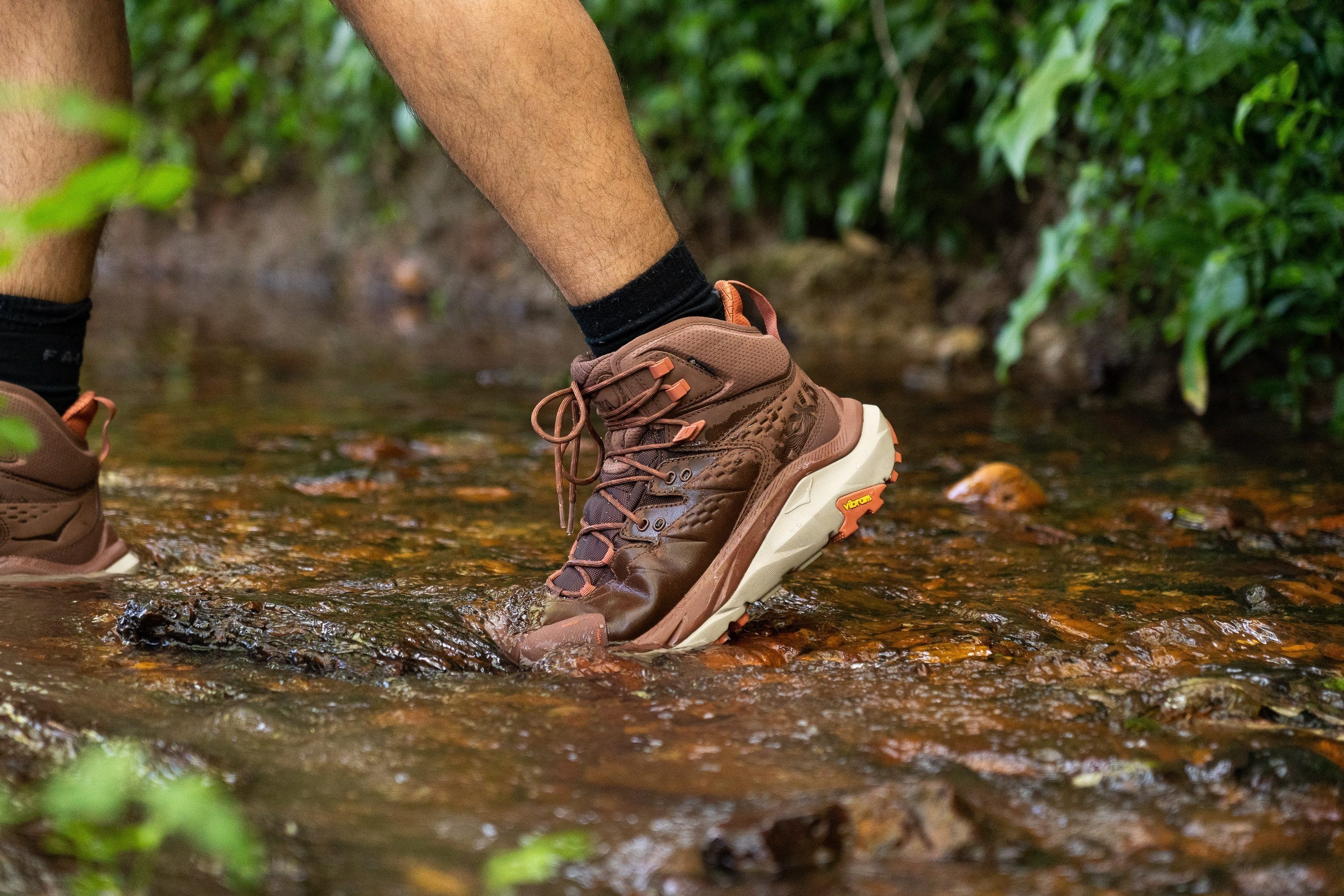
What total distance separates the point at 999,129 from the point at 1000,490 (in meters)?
0.97

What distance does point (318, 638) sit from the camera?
136cm

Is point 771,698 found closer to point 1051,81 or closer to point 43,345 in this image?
point 43,345

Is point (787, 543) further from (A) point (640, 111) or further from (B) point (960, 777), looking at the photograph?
(A) point (640, 111)

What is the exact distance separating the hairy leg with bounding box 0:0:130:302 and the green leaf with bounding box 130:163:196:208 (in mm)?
1182

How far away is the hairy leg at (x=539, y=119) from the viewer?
1.38 metres

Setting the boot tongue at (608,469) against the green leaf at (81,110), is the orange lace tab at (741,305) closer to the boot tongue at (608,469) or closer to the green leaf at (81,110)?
the boot tongue at (608,469)

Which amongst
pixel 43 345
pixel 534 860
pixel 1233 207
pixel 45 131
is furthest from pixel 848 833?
pixel 1233 207

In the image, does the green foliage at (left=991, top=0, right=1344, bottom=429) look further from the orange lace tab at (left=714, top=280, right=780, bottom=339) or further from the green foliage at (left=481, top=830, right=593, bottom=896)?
the green foliage at (left=481, top=830, right=593, bottom=896)

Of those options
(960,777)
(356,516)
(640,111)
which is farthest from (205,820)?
(640,111)

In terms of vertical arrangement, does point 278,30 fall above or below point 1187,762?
above

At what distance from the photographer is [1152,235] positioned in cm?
275

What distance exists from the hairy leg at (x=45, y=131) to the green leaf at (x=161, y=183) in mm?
1182

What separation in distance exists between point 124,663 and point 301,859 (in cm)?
53

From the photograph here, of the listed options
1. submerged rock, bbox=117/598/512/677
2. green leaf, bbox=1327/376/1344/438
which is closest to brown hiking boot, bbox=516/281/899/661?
submerged rock, bbox=117/598/512/677
